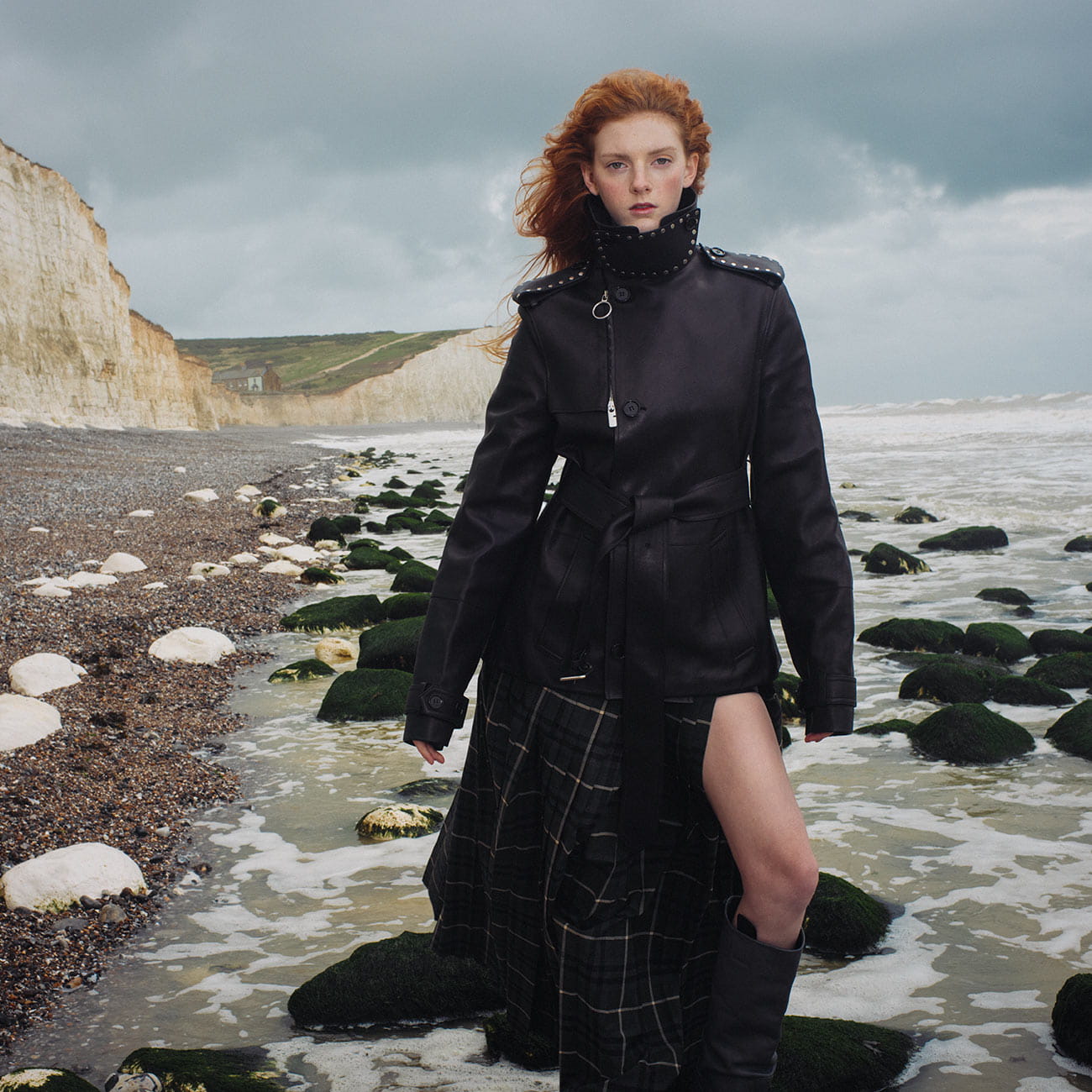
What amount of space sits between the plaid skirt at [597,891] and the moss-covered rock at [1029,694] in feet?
13.6

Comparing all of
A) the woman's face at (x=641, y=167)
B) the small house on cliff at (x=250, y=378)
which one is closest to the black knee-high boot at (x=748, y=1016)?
the woman's face at (x=641, y=167)

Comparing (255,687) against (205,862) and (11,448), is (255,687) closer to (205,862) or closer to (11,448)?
(205,862)

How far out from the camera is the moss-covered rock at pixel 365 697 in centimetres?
536

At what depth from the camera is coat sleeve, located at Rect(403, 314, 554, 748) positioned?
6.82 feet

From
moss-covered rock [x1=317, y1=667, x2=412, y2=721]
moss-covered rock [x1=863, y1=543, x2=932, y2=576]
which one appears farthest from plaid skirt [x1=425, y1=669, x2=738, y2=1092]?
moss-covered rock [x1=863, y1=543, x2=932, y2=576]

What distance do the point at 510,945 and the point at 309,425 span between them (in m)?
79.3

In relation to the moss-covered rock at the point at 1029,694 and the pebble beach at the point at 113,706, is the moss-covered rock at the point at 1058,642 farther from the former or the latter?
the pebble beach at the point at 113,706

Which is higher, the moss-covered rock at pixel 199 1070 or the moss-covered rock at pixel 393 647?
the moss-covered rock at pixel 393 647

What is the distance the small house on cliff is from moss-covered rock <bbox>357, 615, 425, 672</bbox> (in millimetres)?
84486

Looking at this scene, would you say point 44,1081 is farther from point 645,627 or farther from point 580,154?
point 580,154

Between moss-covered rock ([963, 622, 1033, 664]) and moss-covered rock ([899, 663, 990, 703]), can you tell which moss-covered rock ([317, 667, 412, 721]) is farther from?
moss-covered rock ([963, 622, 1033, 664])

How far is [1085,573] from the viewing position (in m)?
9.75

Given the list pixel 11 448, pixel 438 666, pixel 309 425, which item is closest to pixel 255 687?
pixel 438 666

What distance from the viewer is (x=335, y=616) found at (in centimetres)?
744
